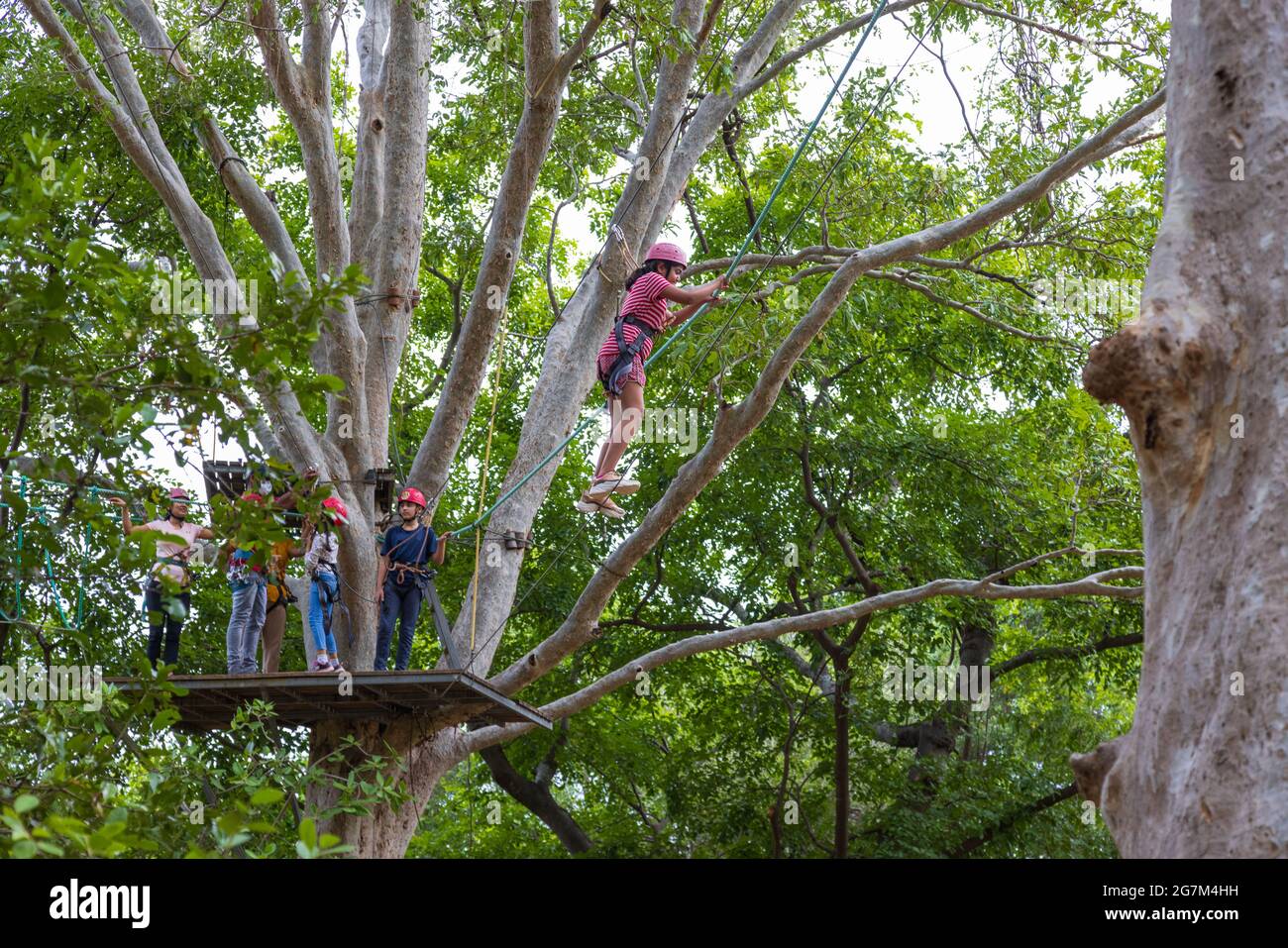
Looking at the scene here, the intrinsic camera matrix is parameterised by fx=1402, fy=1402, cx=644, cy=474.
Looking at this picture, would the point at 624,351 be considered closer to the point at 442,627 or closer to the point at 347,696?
the point at 442,627

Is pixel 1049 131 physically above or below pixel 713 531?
above

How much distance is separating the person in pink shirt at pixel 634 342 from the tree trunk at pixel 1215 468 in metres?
4.61

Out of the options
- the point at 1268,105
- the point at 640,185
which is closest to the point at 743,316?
the point at 640,185

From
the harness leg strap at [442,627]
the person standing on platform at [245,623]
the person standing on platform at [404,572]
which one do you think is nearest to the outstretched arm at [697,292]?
the person standing on platform at [404,572]

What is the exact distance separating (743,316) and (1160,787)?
620cm

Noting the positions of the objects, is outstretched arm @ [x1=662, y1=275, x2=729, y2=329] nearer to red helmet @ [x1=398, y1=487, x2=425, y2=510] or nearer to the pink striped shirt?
the pink striped shirt

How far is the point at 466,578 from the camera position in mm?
15297

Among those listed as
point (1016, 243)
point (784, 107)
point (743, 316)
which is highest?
point (784, 107)

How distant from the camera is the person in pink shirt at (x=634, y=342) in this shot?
328 inches

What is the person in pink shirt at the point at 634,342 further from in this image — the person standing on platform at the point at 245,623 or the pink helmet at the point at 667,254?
the person standing on platform at the point at 245,623

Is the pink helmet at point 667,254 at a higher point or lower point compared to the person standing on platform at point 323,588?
higher

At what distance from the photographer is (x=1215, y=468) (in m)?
3.40

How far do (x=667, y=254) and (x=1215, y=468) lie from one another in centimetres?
524
